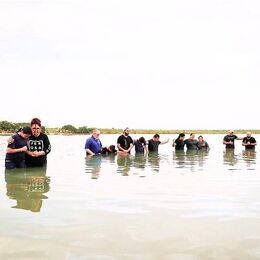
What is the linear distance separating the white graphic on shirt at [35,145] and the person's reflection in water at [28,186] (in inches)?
27.8

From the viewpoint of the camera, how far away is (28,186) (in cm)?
1055

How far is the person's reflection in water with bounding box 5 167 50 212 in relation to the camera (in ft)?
27.0

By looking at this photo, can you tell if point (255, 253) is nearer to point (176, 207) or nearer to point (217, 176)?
point (176, 207)

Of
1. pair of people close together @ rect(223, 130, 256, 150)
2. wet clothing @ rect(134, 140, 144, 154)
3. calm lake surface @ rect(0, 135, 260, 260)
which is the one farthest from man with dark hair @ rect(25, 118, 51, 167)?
pair of people close together @ rect(223, 130, 256, 150)

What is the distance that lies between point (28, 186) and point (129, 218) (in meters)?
4.35

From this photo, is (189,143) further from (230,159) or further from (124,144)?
(124,144)

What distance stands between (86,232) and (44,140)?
8078 millimetres

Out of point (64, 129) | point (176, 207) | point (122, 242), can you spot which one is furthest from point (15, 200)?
point (64, 129)

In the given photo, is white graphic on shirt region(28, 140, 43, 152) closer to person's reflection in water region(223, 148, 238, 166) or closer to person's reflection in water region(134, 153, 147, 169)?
person's reflection in water region(134, 153, 147, 169)

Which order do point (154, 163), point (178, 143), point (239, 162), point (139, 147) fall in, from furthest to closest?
point (178, 143) < point (139, 147) < point (239, 162) < point (154, 163)

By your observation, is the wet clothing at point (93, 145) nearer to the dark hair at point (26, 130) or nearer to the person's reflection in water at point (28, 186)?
the person's reflection in water at point (28, 186)

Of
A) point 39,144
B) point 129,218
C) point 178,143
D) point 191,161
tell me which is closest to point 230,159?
point 191,161

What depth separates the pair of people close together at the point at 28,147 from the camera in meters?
13.0

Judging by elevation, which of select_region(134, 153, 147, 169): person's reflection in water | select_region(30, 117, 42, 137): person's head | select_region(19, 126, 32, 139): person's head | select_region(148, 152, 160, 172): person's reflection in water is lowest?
select_region(148, 152, 160, 172): person's reflection in water
